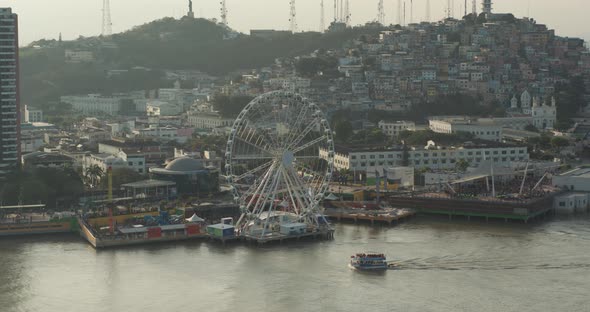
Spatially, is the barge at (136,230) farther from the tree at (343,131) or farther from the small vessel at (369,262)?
the tree at (343,131)

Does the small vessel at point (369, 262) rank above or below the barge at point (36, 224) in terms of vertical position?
below

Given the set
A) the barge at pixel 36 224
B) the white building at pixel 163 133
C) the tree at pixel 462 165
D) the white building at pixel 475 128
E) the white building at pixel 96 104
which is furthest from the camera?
the white building at pixel 96 104

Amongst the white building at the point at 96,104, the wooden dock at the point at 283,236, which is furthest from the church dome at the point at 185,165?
the white building at the point at 96,104

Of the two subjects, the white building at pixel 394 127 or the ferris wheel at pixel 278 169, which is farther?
the white building at pixel 394 127

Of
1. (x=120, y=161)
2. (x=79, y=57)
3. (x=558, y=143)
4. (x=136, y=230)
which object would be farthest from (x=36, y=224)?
(x=79, y=57)

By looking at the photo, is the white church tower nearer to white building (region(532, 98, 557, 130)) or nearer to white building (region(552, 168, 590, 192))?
white building (region(532, 98, 557, 130))

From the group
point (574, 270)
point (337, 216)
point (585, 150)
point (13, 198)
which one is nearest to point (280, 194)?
point (337, 216)
